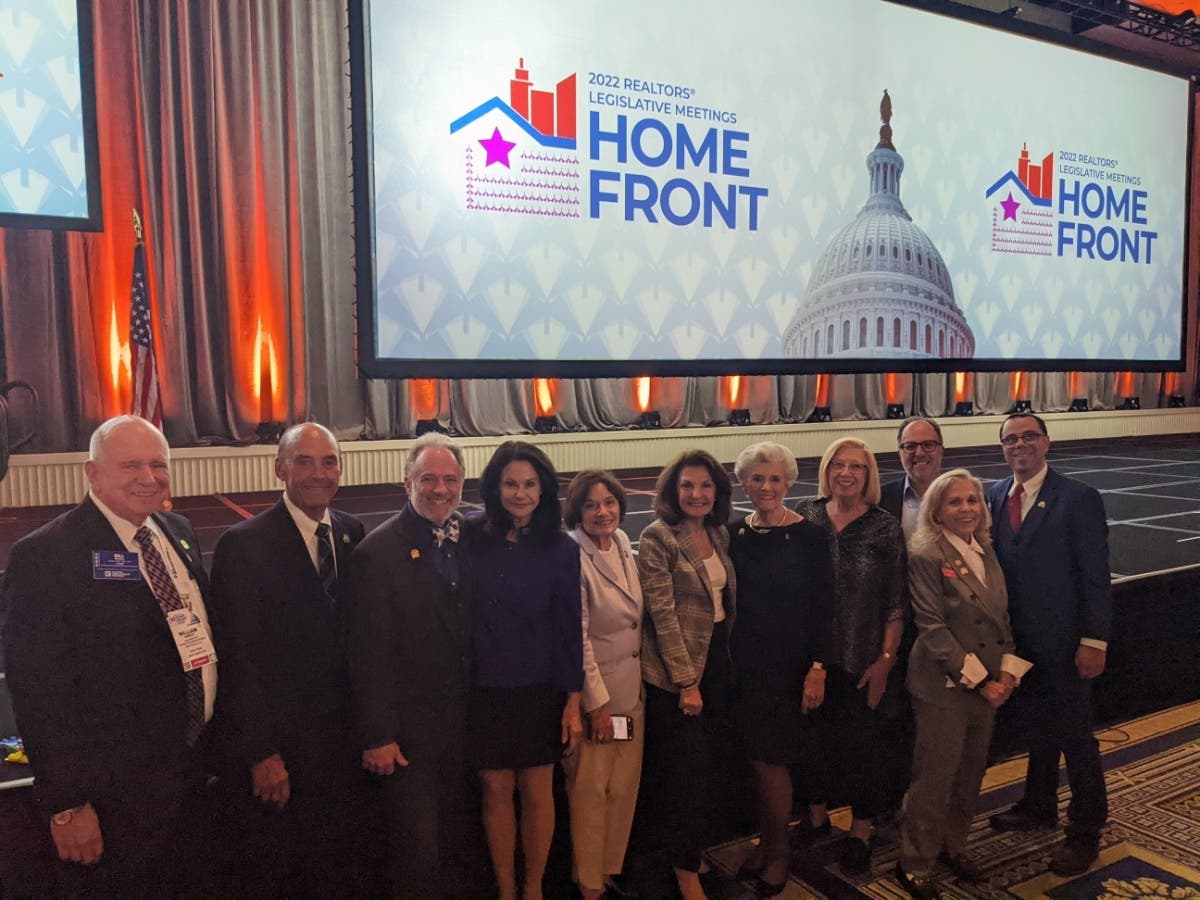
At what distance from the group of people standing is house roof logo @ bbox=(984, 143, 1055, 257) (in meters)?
5.88

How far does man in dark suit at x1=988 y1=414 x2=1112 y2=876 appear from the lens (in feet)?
7.75

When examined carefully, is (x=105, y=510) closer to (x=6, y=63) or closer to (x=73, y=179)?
(x=73, y=179)

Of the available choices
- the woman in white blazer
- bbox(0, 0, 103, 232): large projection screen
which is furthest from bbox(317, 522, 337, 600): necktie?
bbox(0, 0, 103, 232): large projection screen

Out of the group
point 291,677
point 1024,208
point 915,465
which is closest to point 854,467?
point 915,465

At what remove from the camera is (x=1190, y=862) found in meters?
2.41

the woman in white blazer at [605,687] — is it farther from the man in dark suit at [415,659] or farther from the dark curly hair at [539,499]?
the man in dark suit at [415,659]

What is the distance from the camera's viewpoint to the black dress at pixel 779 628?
2.23 metres

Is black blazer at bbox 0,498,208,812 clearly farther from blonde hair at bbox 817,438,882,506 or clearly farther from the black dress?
blonde hair at bbox 817,438,882,506

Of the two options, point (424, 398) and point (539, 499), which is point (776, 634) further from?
point (424, 398)

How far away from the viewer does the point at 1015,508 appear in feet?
8.27

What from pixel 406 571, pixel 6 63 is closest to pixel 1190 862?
pixel 406 571

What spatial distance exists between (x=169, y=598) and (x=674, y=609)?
3.75 feet

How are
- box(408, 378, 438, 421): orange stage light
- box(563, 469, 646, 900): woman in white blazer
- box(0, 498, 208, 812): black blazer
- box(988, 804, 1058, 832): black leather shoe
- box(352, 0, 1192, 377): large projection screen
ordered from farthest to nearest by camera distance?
box(408, 378, 438, 421): orange stage light, box(352, 0, 1192, 377): large projection screen, box(988, 804, 1058, 832): black leather shoe, box(563, 469, 646, 900): woman in white blazer, box(0, 498, 208, 812): black blazer

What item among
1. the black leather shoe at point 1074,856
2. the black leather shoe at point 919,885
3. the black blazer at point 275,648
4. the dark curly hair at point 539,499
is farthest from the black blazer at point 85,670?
the black leather shoe at point 1074,856
